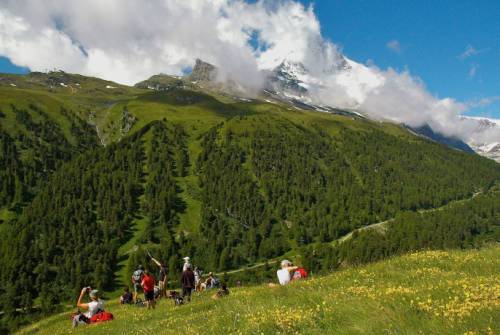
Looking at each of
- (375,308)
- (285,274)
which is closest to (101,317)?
(285,274)

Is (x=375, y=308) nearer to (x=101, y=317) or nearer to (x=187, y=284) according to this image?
(x=187, y=284)

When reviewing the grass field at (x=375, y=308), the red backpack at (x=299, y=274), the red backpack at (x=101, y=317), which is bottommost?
the red backpack at (x=101, y=317)

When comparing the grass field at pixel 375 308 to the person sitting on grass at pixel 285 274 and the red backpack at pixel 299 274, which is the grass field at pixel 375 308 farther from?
the red backpack at pixel 299 274

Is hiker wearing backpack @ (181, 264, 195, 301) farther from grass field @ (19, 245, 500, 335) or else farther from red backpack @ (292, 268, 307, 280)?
grass field @ (19, 245, 500, 335)

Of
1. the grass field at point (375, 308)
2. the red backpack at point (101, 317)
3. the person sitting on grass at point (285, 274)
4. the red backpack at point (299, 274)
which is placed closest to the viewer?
the grass field at point (375, 308)

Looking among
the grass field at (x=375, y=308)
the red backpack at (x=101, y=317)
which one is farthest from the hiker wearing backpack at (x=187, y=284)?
the grass field at (x=375, y=308)

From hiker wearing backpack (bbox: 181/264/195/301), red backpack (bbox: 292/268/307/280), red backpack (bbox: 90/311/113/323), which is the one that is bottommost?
red backpack (bbox: 90/311/113/323)

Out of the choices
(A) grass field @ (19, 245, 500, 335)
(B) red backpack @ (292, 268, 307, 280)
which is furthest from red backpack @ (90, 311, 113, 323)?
(B) red backpack @ (292, 268, 307, 280)

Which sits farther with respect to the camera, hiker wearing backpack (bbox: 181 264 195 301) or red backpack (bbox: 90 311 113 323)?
hiker wearing backpack (bbox: 181 264 195 301)

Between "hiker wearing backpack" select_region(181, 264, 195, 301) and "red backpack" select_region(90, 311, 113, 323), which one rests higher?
"hiker wearing backpack" select_region(181, 264, 195, 301)

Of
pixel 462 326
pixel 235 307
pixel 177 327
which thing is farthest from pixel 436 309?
pixel 177 327

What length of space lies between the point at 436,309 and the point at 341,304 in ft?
9.94

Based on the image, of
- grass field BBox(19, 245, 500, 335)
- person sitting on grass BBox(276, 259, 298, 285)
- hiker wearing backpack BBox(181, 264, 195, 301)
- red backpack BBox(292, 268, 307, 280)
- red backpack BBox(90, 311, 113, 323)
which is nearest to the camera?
grass field BBox(19, 245, 500, 335)

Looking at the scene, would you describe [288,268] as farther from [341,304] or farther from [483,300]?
[483,300]
